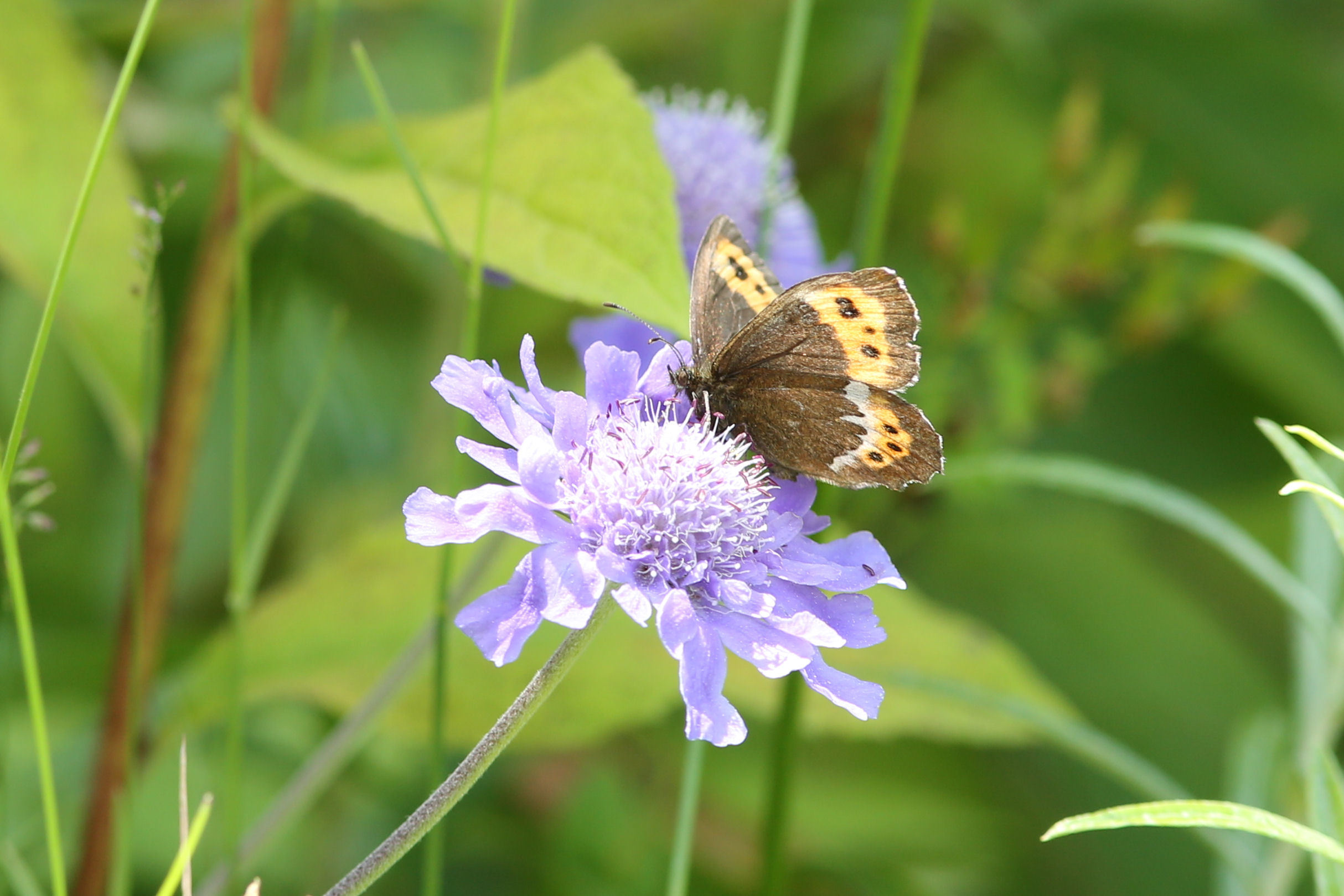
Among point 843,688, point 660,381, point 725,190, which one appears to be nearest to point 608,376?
point 660,381

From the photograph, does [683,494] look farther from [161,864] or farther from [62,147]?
[161,864]

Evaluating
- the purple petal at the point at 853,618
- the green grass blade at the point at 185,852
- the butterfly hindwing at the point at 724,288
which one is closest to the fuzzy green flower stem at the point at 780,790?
the purple petal at the point at 853,618

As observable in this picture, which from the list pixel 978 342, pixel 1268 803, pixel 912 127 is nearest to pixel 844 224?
pixel 912 127

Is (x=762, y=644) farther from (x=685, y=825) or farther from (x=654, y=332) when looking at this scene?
(x=654, y=332)

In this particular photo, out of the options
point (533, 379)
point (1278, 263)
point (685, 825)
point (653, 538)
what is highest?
point (1278, 263)

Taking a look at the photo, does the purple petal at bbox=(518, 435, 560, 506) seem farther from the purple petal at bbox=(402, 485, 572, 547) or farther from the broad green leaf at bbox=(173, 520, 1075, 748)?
the broad green leaf at bbox=(173, 520, 1075, 748)

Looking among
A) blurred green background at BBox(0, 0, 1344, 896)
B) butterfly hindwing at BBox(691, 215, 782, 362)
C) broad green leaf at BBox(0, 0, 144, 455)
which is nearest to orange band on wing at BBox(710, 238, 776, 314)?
butterfly hindwing at BBox(691, 215, 782, 362)

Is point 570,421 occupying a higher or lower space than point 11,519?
higher
